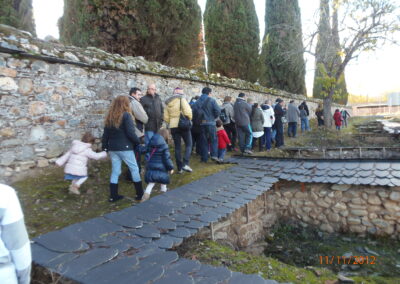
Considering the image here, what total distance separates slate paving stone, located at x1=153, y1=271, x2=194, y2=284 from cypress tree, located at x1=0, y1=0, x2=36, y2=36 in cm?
848

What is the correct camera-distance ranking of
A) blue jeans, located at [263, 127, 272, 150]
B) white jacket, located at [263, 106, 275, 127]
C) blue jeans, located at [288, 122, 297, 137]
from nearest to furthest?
white jacket, located at [263, 106, 275, 127]
blue jeans, located at [263, 127, 272, 150]
blue jeans, located at [288, 122, 297, 137]

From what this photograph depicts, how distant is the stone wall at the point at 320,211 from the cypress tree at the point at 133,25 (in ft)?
16.9

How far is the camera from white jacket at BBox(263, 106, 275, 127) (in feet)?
27.4

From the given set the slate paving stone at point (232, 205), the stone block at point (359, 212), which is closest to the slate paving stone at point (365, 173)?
the stone block at point (359, 212)

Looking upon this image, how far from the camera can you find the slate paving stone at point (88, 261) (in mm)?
2039

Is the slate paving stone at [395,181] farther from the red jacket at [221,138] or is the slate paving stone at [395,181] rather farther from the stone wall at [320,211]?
the red jacket at [221,138]

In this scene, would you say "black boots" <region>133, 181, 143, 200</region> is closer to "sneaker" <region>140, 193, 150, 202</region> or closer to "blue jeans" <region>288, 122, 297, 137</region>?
"sneaker" <region>140, 193, 150, 202</region>

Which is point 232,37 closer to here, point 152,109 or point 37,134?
point 152,109

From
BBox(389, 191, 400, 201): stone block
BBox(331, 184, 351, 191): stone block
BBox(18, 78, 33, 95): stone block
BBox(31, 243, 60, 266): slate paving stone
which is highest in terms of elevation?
BBox(18, 78, 33, 95): stone block

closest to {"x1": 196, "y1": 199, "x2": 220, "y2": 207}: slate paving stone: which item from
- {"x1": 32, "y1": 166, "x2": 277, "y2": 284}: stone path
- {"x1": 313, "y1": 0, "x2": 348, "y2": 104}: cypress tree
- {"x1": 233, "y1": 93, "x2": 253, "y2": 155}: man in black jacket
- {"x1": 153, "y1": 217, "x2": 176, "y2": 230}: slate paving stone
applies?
{"x1": 32, "y1": 166, "x2": 277, "y2": 284}: stone path

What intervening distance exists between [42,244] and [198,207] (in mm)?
1792

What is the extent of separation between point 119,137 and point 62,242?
1.82 metres

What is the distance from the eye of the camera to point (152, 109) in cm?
507

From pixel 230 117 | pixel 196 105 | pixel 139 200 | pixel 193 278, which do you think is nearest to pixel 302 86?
pixel 230 117
